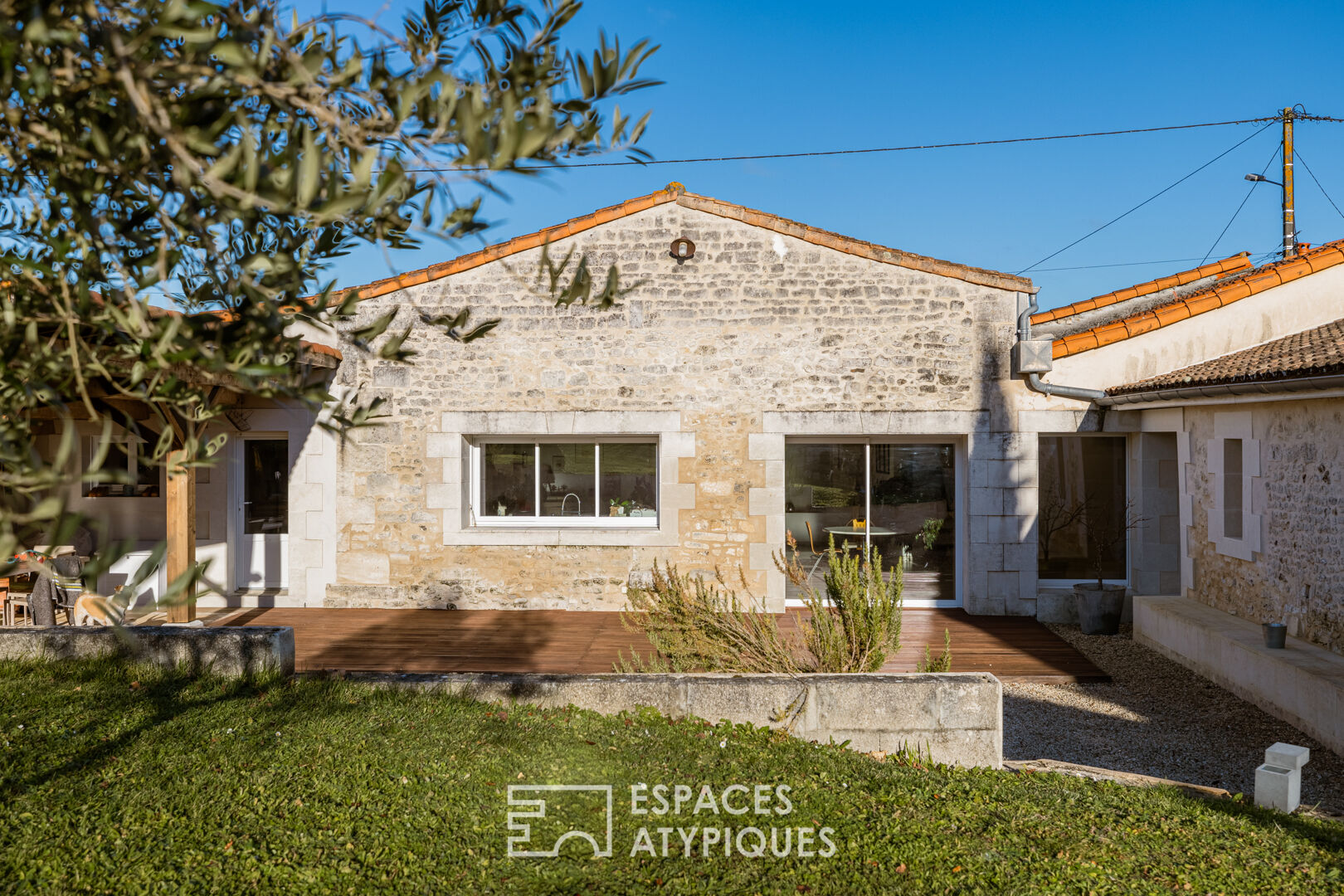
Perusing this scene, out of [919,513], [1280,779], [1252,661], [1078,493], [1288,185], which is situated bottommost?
[1280,779]

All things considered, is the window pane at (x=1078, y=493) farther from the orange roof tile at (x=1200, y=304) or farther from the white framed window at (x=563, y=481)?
the white framed window at (x=563, y=481)

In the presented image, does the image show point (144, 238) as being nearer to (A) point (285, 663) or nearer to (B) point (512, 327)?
(A) point (285, 663)

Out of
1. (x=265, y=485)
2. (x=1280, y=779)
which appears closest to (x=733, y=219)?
(x=265, y=485)

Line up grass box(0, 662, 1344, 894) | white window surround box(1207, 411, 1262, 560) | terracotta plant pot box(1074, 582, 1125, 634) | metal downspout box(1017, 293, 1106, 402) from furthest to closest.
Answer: metal downspout box(1017, 293, 1106, 402) < terracotta plant pot box(1074, 582, 1125, 634) < white window surround box(1207, 411, 1262, 560) < grass box(0, 662, 1344, 894)

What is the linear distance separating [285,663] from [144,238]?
4255 millimetres

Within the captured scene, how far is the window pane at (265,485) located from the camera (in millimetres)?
9766

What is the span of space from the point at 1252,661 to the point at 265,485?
9.34 m

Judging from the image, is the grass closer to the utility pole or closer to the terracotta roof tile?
the terracotta roof tile

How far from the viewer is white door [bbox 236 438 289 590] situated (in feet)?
32.0

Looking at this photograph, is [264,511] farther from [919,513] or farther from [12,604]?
[919,513]

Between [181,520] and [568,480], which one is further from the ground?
[568,480]

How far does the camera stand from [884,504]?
9766mm

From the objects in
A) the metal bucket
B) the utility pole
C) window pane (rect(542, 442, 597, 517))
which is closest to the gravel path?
the metal bucket

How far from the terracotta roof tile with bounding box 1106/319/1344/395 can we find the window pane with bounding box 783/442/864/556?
269cm
